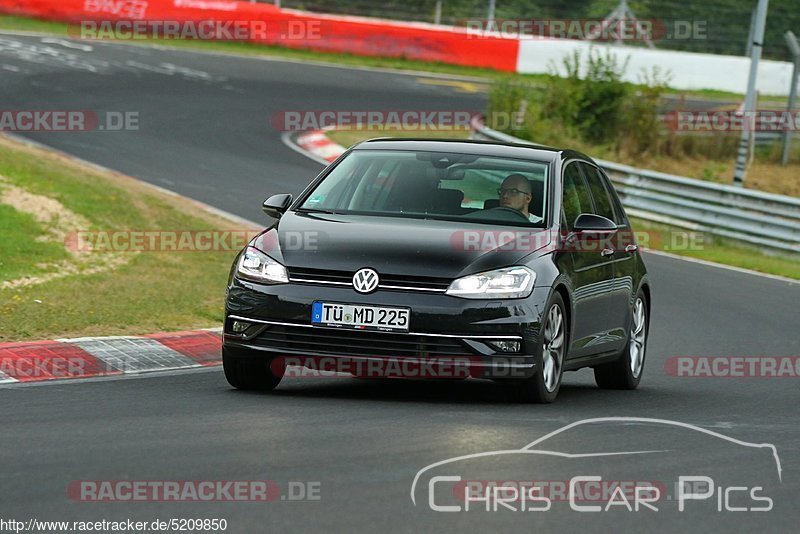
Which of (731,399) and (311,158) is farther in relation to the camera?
(311,158)

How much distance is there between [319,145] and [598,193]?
56.6 feet

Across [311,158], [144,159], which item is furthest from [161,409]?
[311,158]

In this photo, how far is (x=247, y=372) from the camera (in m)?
8.99

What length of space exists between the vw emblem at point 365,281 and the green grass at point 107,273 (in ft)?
9.96

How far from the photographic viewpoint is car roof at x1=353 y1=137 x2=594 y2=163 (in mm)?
9836

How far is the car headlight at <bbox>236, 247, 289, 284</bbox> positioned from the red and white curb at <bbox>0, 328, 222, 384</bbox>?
1.38 metres

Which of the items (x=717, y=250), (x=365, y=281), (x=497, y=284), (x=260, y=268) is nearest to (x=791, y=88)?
(x=717, y=250)

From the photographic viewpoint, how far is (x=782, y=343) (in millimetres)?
13734

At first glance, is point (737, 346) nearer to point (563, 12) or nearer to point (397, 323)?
point (397, 323)

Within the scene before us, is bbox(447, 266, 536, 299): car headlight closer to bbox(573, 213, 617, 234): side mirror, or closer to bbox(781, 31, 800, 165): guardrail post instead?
bbox(573, 213, 617, 234): side mirror

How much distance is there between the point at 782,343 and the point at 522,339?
594cm

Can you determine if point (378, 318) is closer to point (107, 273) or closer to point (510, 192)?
point (510, 192)

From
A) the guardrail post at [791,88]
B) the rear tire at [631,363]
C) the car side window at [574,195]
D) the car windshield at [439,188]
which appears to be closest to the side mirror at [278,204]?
the car windshield at [439,188]

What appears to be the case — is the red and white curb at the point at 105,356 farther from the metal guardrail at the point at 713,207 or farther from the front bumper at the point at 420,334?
the metal guardrail at the point at 713,207
